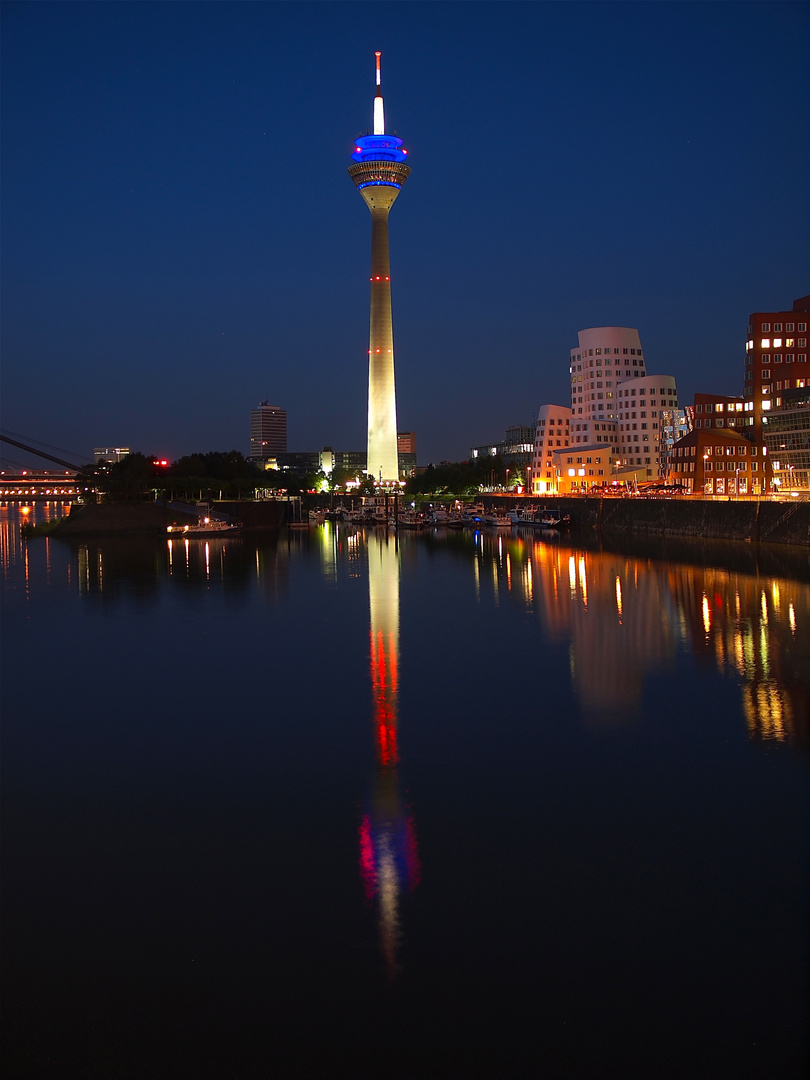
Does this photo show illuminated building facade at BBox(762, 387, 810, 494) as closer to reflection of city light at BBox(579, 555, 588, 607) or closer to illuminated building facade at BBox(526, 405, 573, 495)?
reflection of city light at BBox(579, 555, 588, 607)

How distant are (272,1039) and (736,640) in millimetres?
16396

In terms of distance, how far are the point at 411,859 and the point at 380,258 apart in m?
130

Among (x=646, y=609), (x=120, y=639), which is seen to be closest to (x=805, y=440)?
(x=646, y=609)

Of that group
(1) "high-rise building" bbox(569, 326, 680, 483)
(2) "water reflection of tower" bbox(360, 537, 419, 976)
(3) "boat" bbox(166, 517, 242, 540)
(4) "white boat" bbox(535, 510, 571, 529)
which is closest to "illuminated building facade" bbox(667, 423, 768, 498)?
(4) "white boat" bbox(535, 510, 571, 529)

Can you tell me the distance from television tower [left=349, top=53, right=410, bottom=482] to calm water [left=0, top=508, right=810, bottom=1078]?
116466 millimetres

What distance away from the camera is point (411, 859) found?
29.4 ft

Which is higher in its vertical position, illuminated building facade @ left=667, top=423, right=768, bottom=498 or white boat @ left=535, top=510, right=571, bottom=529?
illuminated building facade @ left=667, top=423, right=768, bottom=498

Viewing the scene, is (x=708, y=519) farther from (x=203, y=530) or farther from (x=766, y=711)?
(x=766, y=711)

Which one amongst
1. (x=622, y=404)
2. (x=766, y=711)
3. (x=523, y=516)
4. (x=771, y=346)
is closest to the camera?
(x=766, y=711)

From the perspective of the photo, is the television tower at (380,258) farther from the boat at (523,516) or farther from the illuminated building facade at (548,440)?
the boat at (523,516)

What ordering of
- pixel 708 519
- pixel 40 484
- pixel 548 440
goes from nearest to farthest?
pixel 708 519, pixel 548 440, pixel 40 484

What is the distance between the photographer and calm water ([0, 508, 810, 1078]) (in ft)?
20.9

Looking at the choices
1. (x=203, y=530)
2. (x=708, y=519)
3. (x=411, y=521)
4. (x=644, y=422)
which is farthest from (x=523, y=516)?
(x=203, y=530)

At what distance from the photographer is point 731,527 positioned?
4944 centimetres
